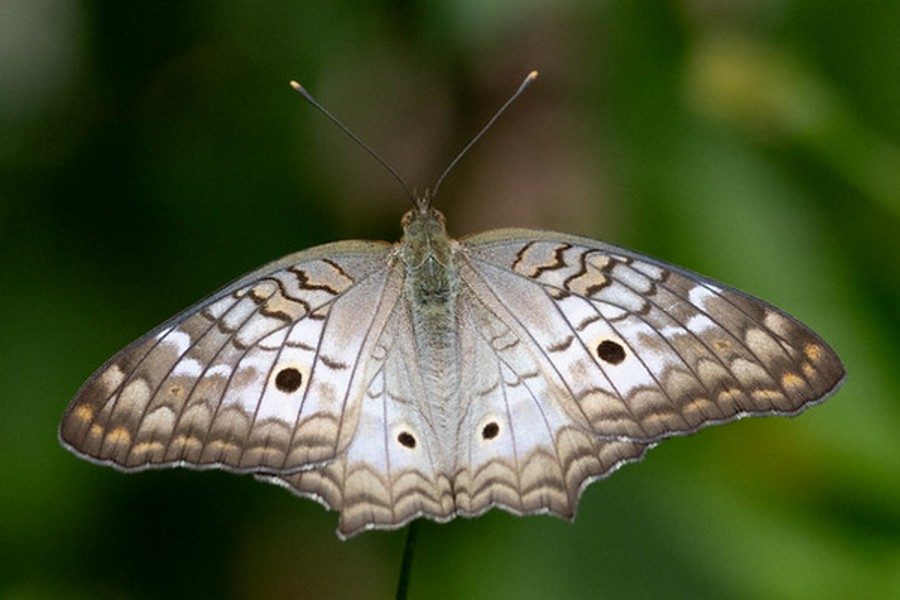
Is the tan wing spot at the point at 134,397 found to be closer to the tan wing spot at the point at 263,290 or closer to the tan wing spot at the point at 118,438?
the tan wing spot at the point at 118,438

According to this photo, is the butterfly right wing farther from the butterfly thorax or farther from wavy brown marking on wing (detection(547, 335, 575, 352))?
wavy brown marking on wing (detection(547, 335, 575, 352))

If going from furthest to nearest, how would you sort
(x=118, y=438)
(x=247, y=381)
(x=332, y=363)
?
(x=332, y=363) → (x=247, y=381) → (x=118, y=438)

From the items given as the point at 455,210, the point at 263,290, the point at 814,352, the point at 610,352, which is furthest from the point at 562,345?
the point at 455,210

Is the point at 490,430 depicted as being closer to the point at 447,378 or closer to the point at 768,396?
the point at 447,378

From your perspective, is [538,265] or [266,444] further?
[538,265]

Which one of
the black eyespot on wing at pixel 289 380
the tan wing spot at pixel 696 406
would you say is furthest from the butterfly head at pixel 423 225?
the tan wing spot at pixel 696 406

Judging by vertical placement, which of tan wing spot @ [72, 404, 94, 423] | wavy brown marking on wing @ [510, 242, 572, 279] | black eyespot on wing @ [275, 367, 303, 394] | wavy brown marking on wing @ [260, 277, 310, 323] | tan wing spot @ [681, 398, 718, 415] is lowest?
tan wing spot @ [72, 404, 94, 423]

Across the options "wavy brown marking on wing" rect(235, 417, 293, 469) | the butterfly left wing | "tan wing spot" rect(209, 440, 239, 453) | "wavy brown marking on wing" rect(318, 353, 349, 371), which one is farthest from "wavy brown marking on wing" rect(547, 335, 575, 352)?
"tan wing spot" rect(209, 440, 239, 453)
